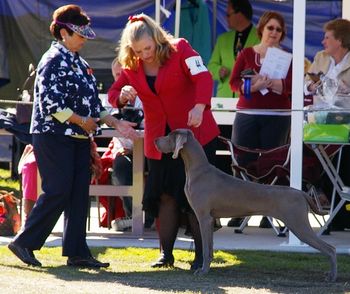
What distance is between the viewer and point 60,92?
23.8ft

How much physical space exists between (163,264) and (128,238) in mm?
1386

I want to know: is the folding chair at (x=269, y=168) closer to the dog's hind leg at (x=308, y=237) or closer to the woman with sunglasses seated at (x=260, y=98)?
the woman with sunglasses seated at (x=260, y=98)

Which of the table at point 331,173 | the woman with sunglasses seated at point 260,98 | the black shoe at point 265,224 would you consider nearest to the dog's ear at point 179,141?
the table at point 331,173

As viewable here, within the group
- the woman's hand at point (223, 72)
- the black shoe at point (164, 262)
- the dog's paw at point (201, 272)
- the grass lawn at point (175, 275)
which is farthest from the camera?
the woman's hand at point (223, 72)

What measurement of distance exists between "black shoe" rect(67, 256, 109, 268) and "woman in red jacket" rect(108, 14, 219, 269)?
40 centimetres

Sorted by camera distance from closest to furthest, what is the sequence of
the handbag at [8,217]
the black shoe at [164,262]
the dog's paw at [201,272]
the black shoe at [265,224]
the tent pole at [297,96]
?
the dog's paw at [201,272] < the black shoe at [164,262] < the tent pole at [297,96] < the handbag at [8,217] < the black shoe at [265,224]

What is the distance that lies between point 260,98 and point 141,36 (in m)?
2.42

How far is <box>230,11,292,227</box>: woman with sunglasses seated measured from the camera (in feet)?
30.4

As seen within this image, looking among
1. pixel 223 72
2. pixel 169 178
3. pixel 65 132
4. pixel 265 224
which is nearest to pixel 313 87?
pixel 265 224

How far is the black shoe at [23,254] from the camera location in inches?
296

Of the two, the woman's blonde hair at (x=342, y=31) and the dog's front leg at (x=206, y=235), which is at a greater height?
the woman's blonde hair at (x=342, y=31)

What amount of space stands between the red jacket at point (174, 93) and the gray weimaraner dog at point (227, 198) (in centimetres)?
26

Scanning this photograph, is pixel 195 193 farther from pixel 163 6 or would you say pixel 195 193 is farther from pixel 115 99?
pixel 163 6

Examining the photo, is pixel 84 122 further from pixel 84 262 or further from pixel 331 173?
pixel 331 173
